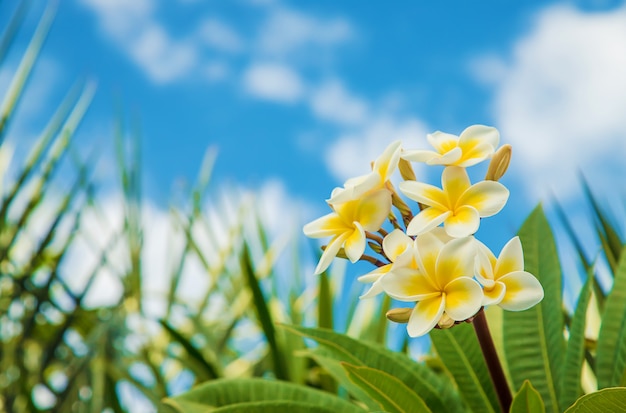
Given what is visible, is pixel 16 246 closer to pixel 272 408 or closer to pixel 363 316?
pixel 363 316

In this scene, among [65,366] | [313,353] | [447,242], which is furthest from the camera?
[65,366]

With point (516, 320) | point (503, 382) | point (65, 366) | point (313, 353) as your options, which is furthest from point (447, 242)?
point (65, 366)

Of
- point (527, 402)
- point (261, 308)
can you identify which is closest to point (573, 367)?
point (527, 402)

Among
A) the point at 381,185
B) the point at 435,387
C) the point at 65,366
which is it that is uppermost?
the point at 381,185

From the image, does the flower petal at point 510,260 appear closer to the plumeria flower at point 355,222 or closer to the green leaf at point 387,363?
the plumeria flower at point 355,222

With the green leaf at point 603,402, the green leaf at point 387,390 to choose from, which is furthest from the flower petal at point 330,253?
the green leaf at point 603,402

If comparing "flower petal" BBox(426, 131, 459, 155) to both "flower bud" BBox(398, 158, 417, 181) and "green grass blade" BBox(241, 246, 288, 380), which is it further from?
"green grass blade" BBox(241, 246, 288, 380)
